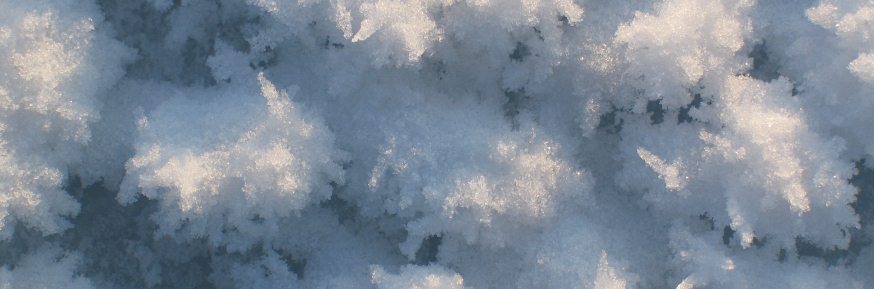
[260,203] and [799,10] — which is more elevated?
[799,10]

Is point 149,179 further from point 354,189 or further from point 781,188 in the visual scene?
point 781,188

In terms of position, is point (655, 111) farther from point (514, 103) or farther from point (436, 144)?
point (436, 144)

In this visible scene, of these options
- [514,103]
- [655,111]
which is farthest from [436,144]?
[655,111]

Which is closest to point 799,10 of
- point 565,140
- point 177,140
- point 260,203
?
point 565,140

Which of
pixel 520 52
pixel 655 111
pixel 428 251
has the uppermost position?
pixel 520 52

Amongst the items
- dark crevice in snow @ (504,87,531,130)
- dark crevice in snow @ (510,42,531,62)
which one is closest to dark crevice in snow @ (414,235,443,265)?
dark crevice in snow @ (504,87,531,130)

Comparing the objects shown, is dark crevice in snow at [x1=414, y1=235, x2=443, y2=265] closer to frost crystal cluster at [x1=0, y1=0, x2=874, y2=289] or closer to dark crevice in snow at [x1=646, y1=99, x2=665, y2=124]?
frost crystal cluster at [x1=0, y1=0, x2=874, y2=289]

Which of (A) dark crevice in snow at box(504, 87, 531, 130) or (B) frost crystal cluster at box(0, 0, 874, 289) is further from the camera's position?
(A) dark crevice in snow at box(504, 87, 531, 130)

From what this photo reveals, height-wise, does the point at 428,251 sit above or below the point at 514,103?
below
